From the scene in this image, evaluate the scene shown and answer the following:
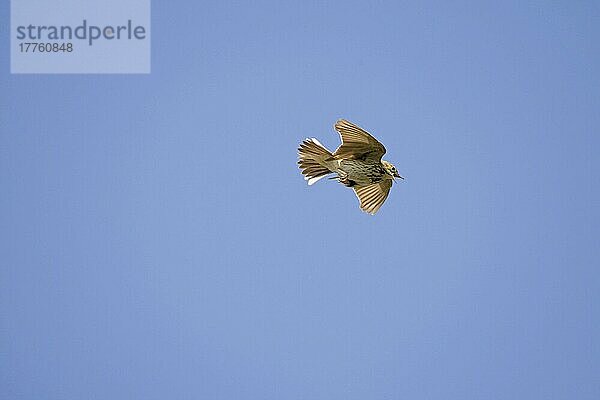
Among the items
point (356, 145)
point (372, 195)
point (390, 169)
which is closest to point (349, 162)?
point (356, 145)

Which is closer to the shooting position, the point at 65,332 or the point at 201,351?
the point at 65,332

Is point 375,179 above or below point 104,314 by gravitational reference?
below

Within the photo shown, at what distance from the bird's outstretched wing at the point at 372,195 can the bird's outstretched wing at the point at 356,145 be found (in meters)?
1.16

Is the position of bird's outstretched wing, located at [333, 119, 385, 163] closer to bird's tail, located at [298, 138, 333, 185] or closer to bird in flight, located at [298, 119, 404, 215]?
bird in flight, located at [298, 119, 404, 215]

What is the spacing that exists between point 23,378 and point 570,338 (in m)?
50.5

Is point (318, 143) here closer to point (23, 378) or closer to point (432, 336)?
point (23, 378)

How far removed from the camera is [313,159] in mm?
14180

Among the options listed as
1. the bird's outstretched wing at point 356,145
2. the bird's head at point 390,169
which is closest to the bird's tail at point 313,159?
the bird's outstretched wing at point 356,145

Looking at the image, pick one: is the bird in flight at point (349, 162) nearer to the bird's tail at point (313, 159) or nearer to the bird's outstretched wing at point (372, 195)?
the bird's tail at point (313, 159)

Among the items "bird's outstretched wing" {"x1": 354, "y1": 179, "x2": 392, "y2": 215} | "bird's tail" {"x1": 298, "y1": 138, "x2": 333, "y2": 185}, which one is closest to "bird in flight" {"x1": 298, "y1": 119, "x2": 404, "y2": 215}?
"bird's tail" {"x1": 298, "y1": 138, "x2": 333, "y2": 185}

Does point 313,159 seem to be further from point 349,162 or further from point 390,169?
point 390,169

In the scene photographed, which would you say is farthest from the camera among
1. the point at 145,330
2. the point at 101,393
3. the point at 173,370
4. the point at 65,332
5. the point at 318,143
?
the point at 145,330

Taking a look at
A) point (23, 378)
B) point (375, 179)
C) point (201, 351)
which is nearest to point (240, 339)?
point (201, 351)

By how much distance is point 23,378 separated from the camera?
124 m
